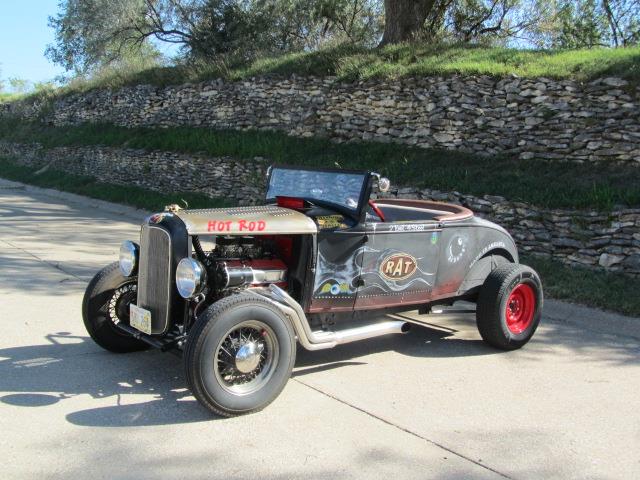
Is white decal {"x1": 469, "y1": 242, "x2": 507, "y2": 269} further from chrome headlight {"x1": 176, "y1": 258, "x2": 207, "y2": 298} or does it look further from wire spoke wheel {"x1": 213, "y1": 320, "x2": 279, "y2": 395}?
chrome headlight {"x1": 176, "y1": 258, "x2": 207, "y2": 298}

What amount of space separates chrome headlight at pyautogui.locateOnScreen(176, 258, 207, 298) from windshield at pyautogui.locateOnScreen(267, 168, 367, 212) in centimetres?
142

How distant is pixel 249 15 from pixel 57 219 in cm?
1201

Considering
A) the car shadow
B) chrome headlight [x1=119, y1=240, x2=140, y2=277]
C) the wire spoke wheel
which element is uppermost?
chrome headlight [x1=119, y1=240, x2=140, y2=277]

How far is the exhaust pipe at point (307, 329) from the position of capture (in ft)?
14.6

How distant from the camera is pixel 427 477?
135 inches

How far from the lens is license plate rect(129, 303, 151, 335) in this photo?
4.49m

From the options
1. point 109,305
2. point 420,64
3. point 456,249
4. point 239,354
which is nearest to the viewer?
point 239,354

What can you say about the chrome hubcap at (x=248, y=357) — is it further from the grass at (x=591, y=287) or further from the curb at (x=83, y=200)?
the curb at (x=83, y=200)

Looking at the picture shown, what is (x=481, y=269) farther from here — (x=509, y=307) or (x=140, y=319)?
(x=140, y=319)

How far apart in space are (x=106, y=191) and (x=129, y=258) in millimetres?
13629

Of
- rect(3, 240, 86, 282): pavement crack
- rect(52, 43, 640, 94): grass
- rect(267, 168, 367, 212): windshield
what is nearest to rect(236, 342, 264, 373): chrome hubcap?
rect(267, 168, 367, 212): windshield

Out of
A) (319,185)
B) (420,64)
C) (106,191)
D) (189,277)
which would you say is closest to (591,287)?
(319,185)

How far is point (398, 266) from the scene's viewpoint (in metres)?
5.27

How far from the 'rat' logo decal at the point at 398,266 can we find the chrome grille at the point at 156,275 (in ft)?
5.67
